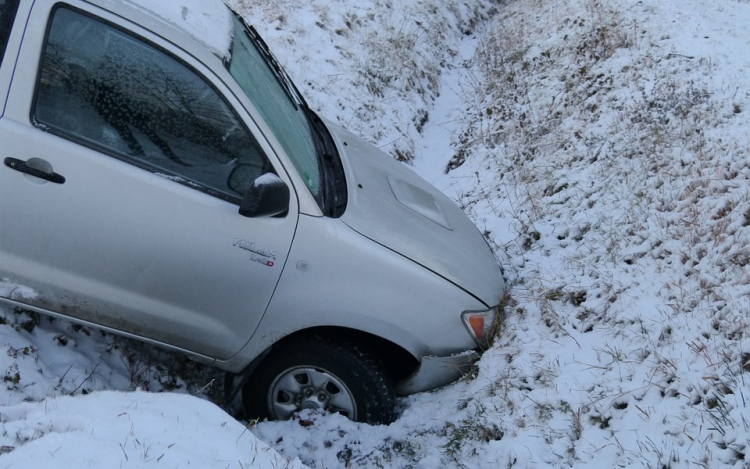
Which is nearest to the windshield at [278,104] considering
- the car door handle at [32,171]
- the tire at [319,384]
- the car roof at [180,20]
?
the car roof at [180,20]

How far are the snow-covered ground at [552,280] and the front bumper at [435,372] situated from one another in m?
0.17

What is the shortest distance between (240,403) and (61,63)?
2164mm

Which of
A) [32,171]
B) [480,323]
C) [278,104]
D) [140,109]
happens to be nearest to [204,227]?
[140,109]

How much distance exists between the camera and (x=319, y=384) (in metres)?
3.74

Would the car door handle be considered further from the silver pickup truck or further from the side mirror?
the side mirror

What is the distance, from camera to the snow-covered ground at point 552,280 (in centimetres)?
322

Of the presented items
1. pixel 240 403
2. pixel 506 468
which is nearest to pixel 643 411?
pixel 506 468

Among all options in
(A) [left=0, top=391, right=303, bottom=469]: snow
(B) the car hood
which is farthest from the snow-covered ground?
(B) the car hood

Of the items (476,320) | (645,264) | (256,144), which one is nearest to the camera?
(256,144)

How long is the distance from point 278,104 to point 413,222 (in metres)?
1.03

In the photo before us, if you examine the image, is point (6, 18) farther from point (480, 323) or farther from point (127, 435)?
point (480, 323)

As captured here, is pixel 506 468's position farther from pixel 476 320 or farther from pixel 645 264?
pixel 645 264

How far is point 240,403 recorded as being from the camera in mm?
4195

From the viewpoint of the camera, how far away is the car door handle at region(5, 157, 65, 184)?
124 inches
